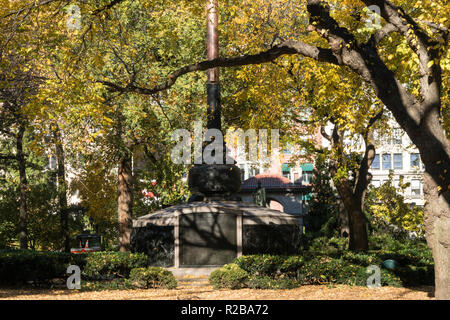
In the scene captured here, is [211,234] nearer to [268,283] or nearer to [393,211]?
[268,283]

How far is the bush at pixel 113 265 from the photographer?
1653 centimetres

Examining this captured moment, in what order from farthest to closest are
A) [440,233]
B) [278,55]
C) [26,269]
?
[26,269]
[278,55]
[440,233]

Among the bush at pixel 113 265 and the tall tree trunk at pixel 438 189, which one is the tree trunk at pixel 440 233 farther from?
the bush at pixel 113 265

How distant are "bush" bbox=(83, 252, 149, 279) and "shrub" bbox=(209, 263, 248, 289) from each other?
121 inches

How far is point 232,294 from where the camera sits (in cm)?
1349

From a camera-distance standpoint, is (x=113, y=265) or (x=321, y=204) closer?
(x=113, y=265)

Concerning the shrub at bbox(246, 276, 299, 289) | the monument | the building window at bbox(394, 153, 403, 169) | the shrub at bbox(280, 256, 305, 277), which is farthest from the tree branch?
the building window at bbox(394, 153, 403, 169)

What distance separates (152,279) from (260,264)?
3.30 m

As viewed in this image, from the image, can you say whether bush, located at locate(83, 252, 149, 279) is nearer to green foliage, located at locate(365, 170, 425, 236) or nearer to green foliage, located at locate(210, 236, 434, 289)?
green foliage, located at locate(210, 236, 434, 289)

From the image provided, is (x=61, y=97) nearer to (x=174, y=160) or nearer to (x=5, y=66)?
(x=5, y=66)

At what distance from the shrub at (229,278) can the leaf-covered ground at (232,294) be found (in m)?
0.27

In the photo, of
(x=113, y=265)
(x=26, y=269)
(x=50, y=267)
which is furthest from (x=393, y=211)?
(x=26, y=269)

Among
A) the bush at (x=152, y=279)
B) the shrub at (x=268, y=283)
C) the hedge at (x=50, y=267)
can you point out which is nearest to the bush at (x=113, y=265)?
the hedge at (x=50, y=267)

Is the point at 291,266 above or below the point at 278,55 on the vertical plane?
below
